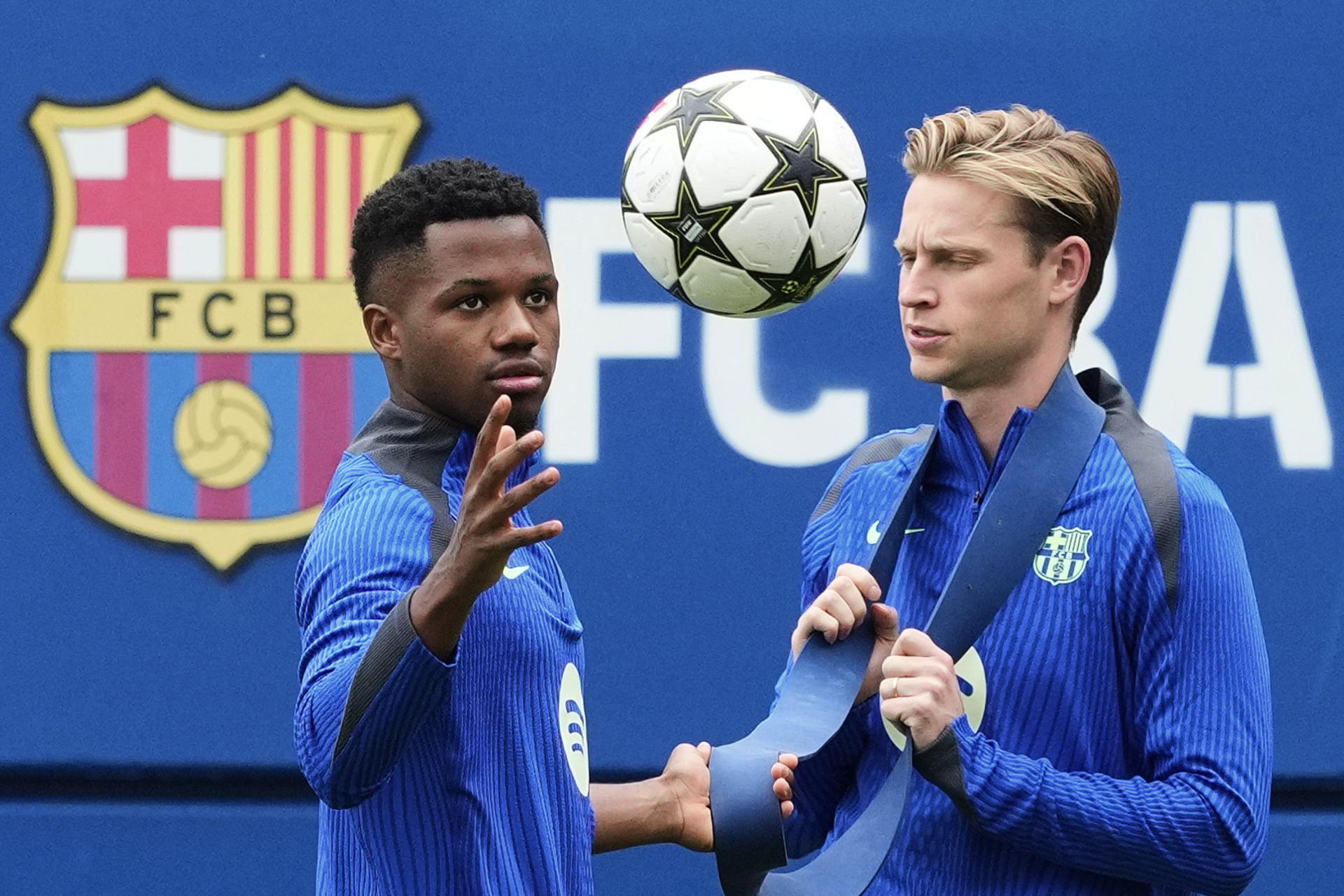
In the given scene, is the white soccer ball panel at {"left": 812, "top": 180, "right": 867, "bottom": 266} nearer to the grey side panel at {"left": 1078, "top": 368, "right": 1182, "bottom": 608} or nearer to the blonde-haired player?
the blonde-haired player

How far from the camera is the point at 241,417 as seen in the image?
3273 millimetres

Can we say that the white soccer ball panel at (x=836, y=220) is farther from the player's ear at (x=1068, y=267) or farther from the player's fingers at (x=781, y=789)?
the player's fingers at (x=781, y=789)

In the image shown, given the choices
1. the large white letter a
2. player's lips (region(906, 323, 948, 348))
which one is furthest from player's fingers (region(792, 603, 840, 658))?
the large white letter a

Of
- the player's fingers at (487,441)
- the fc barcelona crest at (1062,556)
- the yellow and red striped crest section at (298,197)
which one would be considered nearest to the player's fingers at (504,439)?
the player's fingers at (487,441)

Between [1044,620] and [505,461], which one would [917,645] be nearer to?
[1044,620]

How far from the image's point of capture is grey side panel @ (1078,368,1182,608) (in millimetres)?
1960

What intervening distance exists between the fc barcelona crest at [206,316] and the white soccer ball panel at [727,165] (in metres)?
1.06

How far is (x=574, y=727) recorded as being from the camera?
6.76 feet

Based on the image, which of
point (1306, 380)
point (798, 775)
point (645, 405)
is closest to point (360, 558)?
point (798, 775)

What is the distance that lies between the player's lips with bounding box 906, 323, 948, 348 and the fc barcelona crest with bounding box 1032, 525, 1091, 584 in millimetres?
253

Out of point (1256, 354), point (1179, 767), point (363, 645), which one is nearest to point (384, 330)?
point (363, 645)

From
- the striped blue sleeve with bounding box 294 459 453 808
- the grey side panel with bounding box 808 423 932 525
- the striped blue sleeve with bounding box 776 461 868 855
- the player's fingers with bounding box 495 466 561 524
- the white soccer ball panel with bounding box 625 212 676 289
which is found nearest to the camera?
the player's fingers with bounding box 495 466 561 524

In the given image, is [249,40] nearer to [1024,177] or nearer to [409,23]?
[409,23]

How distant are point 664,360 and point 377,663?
1.62m
